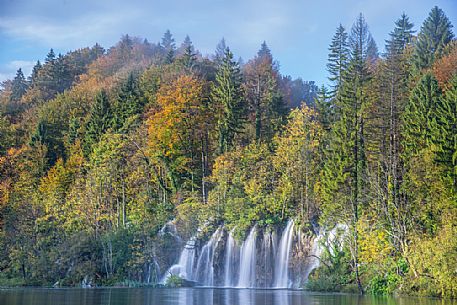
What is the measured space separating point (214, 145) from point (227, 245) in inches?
574

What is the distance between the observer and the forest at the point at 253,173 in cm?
4306

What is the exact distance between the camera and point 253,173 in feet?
188

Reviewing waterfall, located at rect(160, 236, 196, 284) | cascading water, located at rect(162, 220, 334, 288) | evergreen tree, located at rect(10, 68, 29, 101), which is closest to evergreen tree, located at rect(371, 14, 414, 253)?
cascading water, located at rect(162, 220, 334, 288)

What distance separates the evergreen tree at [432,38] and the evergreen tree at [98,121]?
35.8 meters

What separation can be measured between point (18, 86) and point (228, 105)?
5920 centimetres

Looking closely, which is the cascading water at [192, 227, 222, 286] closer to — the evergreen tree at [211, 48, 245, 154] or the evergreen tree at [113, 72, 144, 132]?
the evergreen tree at [211, 48, 245, 154]

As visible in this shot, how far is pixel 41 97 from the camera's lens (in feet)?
323

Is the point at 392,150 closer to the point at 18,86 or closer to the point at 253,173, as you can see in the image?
the point at 253,173

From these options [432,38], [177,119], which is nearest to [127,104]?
[177,119]

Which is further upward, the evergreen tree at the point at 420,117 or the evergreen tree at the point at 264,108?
the evergreen tree at the point at 264,108

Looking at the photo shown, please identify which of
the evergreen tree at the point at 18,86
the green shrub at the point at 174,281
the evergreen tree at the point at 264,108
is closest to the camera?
the green shrub at the point at 174,281

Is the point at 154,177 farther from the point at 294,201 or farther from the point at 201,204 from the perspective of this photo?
the point at 294,201

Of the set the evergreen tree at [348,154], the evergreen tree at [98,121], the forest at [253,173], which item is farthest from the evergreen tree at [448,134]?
the evergreen tree at [98,121]

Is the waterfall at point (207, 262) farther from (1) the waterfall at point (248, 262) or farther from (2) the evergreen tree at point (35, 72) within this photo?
(2) the evergreen tree at point (35, 72)
